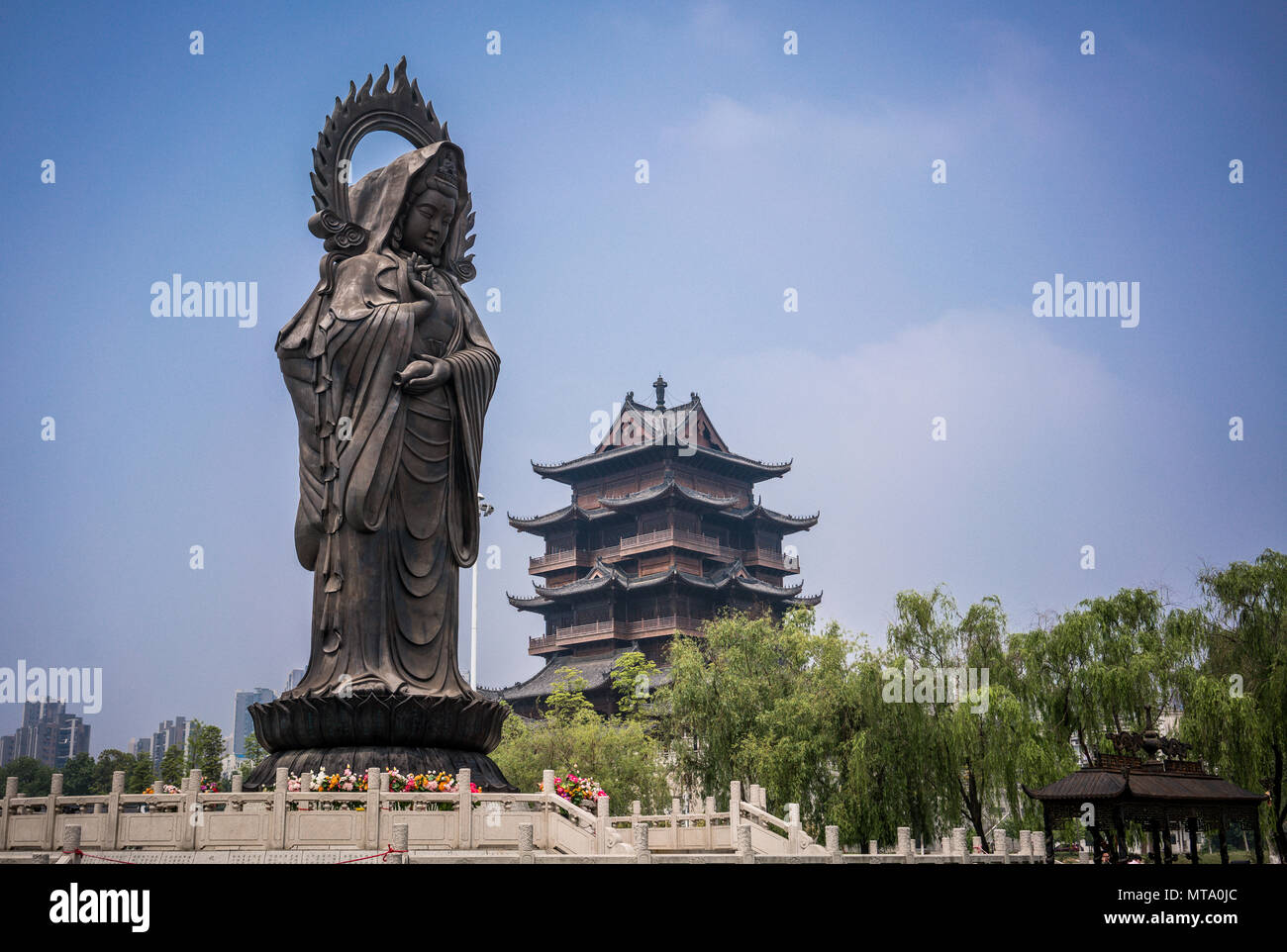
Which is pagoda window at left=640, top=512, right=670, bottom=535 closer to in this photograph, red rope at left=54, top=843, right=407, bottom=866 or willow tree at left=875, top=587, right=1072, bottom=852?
willow tree at left=875, top=587, right=1072, bottom=852

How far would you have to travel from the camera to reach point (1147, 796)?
49.1 ft

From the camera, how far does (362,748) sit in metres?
13.7

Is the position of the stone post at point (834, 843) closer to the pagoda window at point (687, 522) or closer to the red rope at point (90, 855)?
the red rope at point (90, 855)

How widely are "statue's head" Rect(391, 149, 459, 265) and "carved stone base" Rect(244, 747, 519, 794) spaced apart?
612cm

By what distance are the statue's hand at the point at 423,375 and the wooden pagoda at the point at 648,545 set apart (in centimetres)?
2869

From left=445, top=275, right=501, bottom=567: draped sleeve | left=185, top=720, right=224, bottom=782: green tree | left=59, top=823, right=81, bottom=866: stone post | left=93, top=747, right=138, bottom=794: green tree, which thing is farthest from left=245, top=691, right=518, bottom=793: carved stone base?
left=93, top=747, right=138, bottom=794: green tree

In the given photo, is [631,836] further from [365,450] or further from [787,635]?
[787,635]

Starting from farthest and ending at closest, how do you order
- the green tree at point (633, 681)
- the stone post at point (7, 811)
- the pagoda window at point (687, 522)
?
the pagoda window at point (687, 522)
the green tree at point (633, 681)
the stone post at point (7, 811)

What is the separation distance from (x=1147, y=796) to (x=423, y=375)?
9.78 meters

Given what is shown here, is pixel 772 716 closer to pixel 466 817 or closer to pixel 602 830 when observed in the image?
pixel 602 830

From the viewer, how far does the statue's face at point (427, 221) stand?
623 inches

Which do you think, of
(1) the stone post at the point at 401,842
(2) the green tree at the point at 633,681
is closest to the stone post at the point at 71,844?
(1) the stone post at the point at 401,842

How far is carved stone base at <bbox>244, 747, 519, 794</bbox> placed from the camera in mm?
13500
